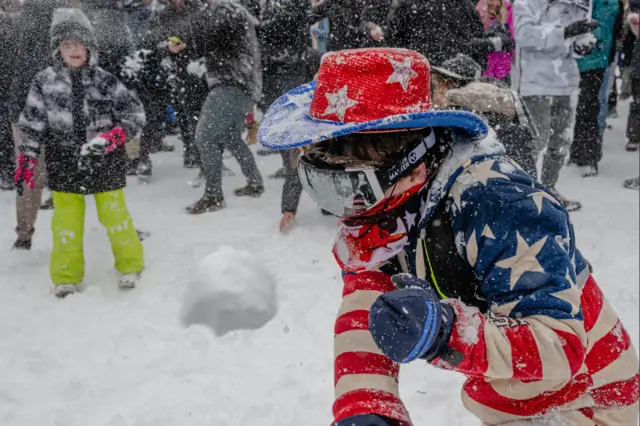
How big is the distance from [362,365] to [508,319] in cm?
39

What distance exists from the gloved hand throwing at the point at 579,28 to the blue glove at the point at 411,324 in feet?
12.8

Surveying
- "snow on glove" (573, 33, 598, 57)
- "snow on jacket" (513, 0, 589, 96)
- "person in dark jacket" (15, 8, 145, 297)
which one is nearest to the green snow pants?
"person in dark jacket" (15, 8, 145, 297)

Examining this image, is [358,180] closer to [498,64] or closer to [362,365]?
[362,365]

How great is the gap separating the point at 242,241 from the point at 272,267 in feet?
1.46

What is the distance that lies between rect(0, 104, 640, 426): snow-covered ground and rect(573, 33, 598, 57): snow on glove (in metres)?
1.23

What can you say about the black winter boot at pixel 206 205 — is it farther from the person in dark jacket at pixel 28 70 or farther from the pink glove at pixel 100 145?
the pink glove at pixel 100 145

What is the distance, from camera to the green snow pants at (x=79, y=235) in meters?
3.38

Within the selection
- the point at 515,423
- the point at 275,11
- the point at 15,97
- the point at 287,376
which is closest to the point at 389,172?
the point at 515,423

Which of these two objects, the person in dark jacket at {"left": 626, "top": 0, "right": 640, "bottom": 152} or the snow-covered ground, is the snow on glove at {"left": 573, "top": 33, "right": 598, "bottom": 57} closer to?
the person in dark jacket at {"left": 626, "top": 0, "right": 640, "bottom": 152}

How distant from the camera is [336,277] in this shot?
367 centimetres

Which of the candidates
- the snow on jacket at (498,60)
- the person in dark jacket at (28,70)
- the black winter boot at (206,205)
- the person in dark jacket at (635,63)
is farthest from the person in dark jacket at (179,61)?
the person in dark jacket at (635,63)

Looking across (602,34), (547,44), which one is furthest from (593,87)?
(547,44)

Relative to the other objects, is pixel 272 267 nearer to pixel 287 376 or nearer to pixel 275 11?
pixel 287 376

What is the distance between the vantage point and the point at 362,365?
52.2 inches
